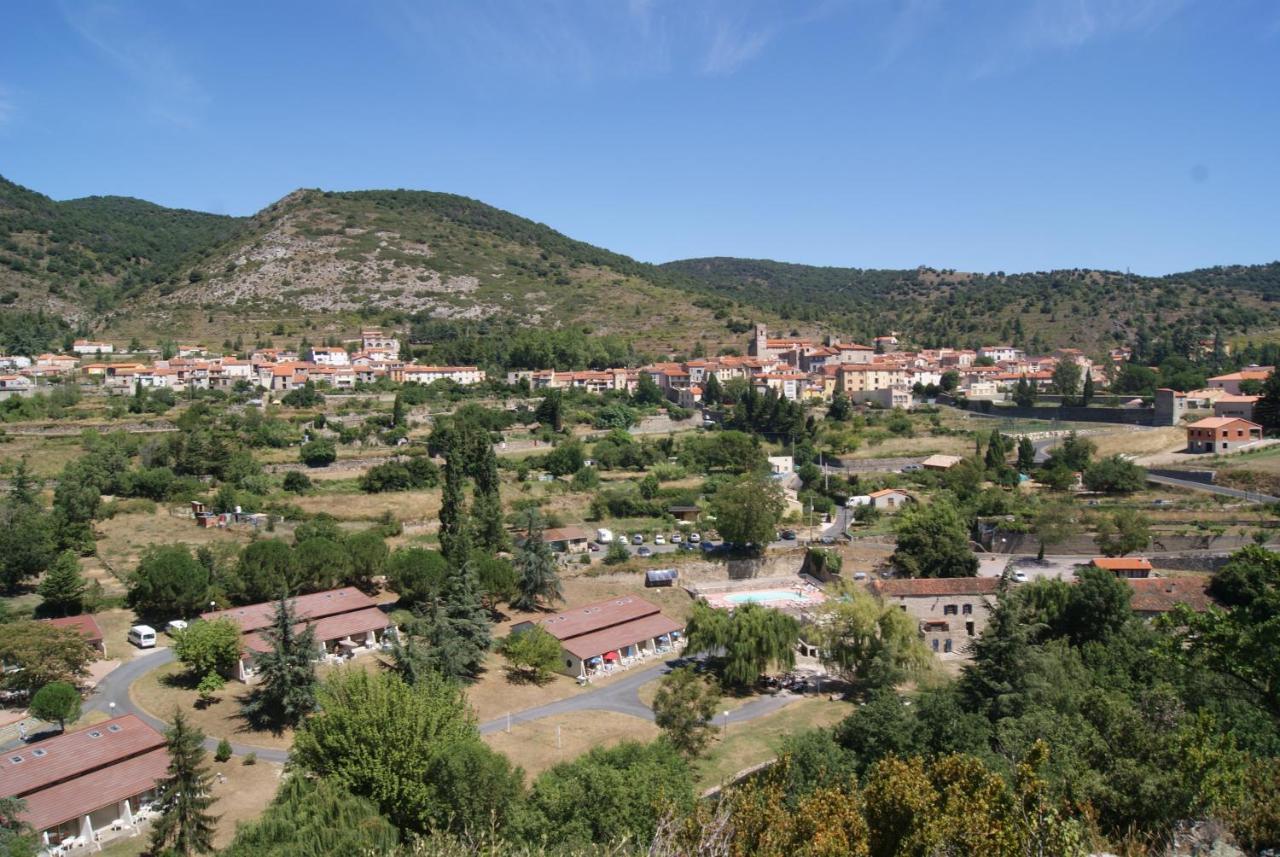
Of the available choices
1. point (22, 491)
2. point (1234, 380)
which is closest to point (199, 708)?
point (22, 491)

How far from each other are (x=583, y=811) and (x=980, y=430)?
53.1 meters

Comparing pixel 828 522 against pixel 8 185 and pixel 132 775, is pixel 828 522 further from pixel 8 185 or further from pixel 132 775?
pixel 8 185

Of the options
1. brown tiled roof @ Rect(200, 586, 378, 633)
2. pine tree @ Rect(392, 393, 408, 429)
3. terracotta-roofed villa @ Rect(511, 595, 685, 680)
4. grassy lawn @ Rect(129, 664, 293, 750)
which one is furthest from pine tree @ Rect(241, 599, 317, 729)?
pine tree @ Rect(392, 393, 408, 429)

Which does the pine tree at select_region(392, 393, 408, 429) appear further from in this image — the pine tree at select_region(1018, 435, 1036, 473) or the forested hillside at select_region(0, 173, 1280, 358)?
the pine tree at select_region(1018, 435, 1036, 473)

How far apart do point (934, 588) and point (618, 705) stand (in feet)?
42.8

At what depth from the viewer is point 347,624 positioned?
2938cm

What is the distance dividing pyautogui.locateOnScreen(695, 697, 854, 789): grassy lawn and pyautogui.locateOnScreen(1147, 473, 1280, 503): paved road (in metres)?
28.0

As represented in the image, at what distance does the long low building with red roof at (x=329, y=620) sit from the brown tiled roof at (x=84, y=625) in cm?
298

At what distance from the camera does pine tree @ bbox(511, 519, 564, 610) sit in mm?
33156

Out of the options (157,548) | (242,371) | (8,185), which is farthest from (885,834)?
(8,185)

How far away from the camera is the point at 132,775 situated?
19.7 metres

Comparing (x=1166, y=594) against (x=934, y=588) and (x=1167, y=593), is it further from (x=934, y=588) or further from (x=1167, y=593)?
(x=934, y=588)

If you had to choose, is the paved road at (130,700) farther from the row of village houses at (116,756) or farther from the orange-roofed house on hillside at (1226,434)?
the orange-roofed house on hillside at (1226,434)

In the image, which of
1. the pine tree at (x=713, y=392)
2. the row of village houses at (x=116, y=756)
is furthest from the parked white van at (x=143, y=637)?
the pine tree at (x=713, y=392)
